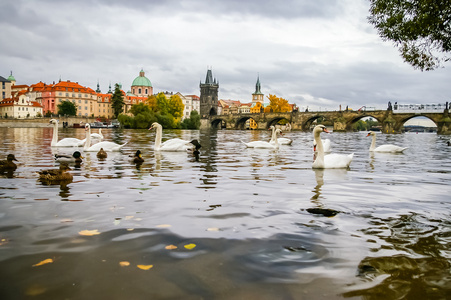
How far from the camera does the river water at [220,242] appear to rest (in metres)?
2.47

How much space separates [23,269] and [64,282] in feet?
1.37

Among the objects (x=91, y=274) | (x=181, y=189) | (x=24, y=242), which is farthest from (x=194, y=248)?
(x=181, y=189)

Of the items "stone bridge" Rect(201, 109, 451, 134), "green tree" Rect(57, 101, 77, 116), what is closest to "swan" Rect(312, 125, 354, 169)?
"stone bridge" Rect(201, 109, 451, 134)

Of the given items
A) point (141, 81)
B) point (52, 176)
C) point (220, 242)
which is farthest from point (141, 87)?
point (220, 242)

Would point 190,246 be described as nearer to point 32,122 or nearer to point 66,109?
point 32,122

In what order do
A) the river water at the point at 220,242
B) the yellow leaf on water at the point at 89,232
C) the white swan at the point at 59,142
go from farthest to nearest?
1. the white swan at the point at 59,142
2. the yellow leaf on water at the point at 89,232
3. the river water at the point at 220,242

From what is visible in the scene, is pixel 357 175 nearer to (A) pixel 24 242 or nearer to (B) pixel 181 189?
(B) pixel 181 189

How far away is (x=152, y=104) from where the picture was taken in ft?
298

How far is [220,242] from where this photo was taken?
3.35 m

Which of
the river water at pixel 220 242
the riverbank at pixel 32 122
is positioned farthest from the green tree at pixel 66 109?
the river water at pixel 220 242

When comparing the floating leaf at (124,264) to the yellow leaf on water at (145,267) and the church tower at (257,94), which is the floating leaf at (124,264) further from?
the church tower at (257,94)

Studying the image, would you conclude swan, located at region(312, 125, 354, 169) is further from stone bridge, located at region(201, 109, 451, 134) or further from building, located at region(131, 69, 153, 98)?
building, located at region(131, 69, 153, 98)

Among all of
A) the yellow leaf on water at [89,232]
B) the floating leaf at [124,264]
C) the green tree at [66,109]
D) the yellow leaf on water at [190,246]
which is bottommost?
the floating leaf at [124,264]

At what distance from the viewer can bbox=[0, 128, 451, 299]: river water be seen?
8.11ft
